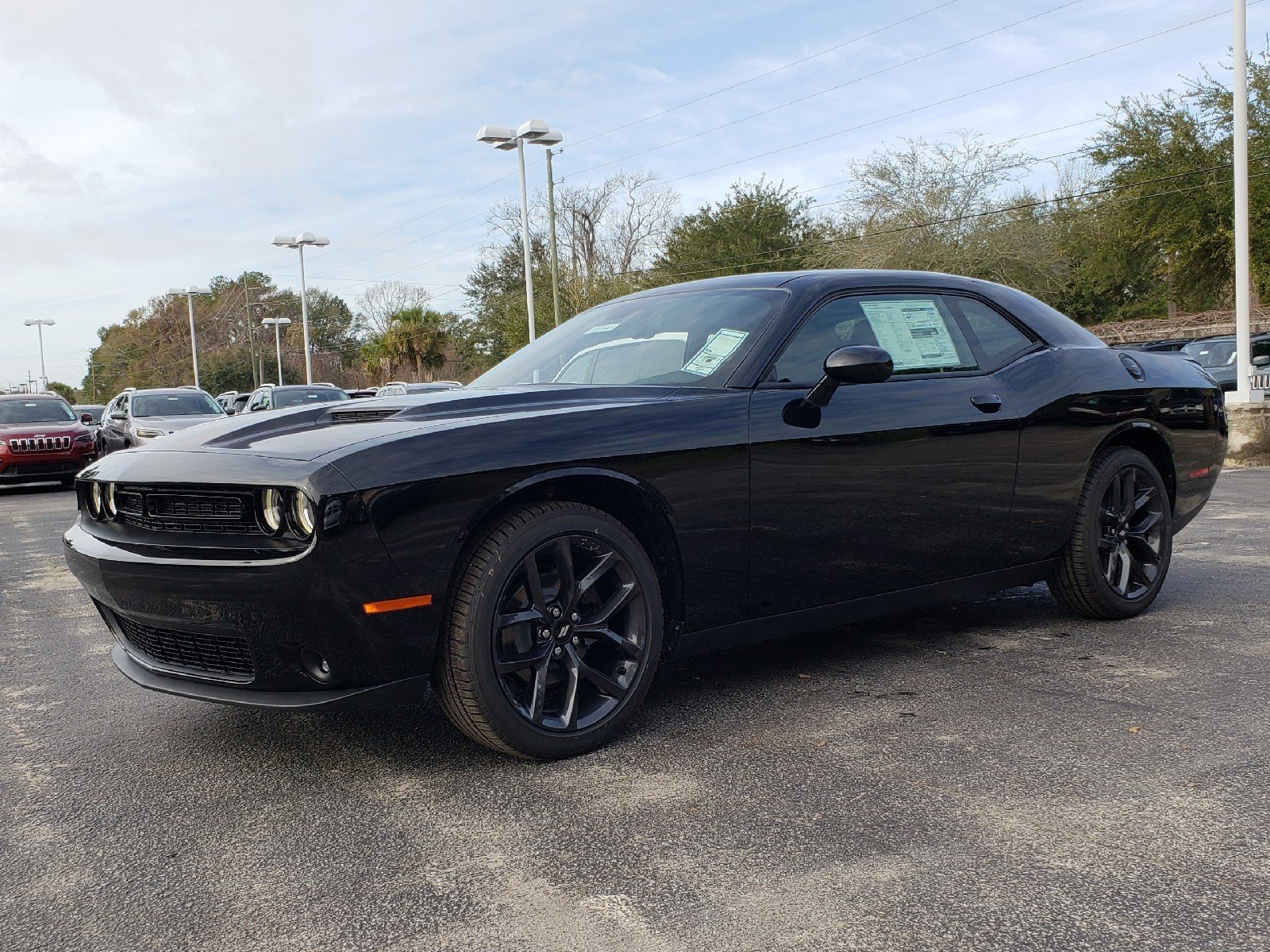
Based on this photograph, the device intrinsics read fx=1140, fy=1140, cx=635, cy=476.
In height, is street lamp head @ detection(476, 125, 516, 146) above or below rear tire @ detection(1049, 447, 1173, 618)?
above

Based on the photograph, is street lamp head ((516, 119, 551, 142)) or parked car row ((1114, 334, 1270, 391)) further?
street lamp head ((516, 119, 551, 142))

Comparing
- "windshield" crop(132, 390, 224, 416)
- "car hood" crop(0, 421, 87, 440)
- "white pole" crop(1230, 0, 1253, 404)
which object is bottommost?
"car hood" crop(0, 421, 87, 440)

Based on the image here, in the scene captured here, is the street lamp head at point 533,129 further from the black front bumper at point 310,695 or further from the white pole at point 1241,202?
the black front bumper at point 310,695

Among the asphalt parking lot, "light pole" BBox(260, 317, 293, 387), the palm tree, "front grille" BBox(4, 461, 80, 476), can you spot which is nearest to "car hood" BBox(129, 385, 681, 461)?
the asphalt parking lot

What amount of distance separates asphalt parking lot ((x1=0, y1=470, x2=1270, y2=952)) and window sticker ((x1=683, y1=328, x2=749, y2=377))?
1.12 m

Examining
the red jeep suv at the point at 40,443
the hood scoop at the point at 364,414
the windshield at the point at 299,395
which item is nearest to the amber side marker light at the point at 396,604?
the hood scoop at the point at 364,414

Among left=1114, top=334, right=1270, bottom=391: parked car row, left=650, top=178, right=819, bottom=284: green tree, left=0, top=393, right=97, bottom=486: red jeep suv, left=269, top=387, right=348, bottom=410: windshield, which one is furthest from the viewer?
left=650, top=178, right=819, bottom=284: green tree

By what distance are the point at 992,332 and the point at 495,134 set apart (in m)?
20.7

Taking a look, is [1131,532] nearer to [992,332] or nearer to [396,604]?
[992,332]

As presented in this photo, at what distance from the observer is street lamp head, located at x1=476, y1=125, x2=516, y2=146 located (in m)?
23.7

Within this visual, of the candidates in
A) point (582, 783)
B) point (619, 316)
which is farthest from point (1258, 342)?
point (582, 783)

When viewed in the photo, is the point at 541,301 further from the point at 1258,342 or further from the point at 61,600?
the point at 61,600

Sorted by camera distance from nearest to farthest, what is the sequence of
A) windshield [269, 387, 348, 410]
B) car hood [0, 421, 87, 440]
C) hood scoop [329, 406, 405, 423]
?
hood scoop [329, 406, 405, 423]
car hood [0, 421, 87, 440]
windshield [269, 387, 348, 410]

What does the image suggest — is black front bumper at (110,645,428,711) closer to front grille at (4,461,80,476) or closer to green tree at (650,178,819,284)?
front grille at (4,461,80,476)
